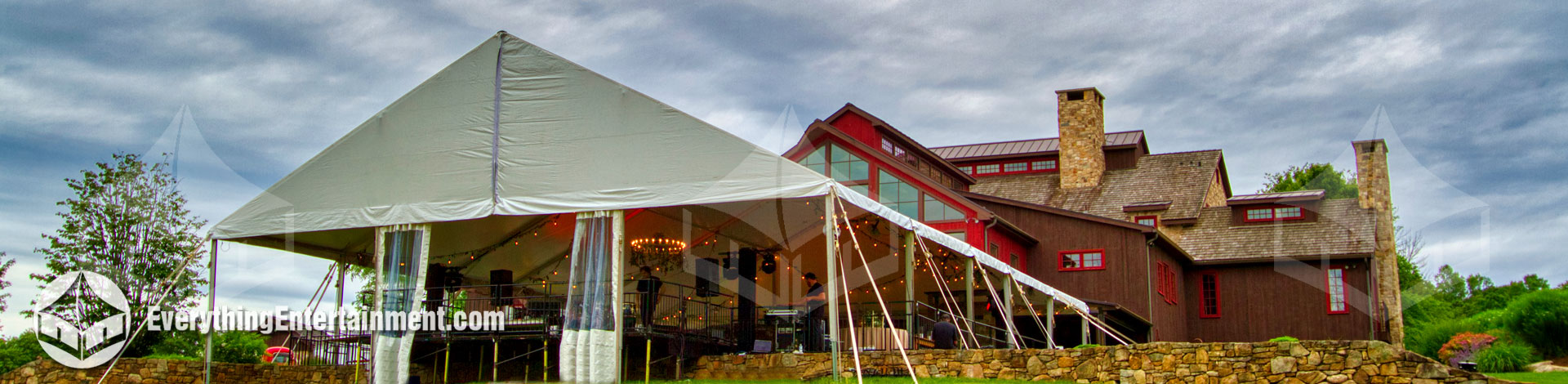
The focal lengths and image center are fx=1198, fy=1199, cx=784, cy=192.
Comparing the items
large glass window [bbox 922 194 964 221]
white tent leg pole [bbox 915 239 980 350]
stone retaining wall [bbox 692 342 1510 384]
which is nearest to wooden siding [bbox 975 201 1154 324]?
large glass window [bbox 922 194 964 221]

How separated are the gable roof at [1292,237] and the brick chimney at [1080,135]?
2.97 metres

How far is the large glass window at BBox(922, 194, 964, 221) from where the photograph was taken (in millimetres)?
21641

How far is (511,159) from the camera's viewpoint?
14188 mm

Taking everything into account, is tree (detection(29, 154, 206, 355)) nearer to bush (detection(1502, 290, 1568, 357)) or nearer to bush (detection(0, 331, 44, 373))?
bush (detection(0, 331, 44, 373))

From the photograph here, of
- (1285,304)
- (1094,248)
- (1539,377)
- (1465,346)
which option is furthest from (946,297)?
(1285,304)

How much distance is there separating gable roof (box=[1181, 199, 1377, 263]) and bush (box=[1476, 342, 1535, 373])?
472 inches

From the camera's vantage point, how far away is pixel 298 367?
15.4 m

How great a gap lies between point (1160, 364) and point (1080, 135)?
18.3 m

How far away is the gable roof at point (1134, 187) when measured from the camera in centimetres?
2877

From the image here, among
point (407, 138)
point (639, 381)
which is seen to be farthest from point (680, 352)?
point (407, 138)

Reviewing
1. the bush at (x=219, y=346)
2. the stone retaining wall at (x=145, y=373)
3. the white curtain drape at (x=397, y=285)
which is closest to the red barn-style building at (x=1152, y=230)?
the white curtain drape at (x=397, y=285)

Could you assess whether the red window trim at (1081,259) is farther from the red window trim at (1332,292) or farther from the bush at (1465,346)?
the bush at (1465,346)

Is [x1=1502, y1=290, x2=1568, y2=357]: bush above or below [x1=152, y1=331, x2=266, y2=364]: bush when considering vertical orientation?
above

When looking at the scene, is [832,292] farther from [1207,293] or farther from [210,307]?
[1207,293]
